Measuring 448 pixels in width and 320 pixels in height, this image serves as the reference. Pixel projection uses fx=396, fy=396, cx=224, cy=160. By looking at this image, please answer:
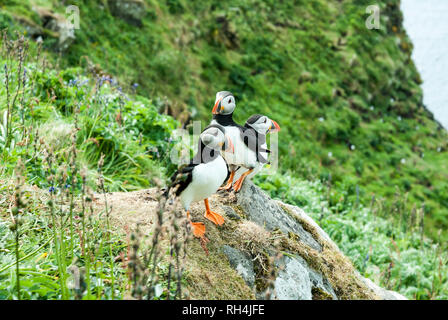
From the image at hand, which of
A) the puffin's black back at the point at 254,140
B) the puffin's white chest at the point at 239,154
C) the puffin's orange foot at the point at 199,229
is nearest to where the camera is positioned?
the puffin's orange foot at the point at 199,229

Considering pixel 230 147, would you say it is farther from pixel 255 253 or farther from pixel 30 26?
pixel 30 26

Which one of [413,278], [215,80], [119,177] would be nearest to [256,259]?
[119,177]

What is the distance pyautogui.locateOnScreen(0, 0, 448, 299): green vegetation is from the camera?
3082 millimetres

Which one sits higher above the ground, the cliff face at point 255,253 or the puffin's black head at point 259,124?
the puffin's black head at point 259,124

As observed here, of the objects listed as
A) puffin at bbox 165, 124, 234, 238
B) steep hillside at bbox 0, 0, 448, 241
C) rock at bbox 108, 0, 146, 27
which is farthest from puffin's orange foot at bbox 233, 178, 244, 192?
rock at bbox 108, 0, 146, 27

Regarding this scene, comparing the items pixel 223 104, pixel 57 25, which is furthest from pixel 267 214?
pixel 57 25

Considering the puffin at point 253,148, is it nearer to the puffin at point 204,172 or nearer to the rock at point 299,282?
the puffin at point 204,172

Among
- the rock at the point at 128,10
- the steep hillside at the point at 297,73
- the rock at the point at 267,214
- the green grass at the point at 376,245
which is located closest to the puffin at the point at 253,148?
the rock at the point at 267,214

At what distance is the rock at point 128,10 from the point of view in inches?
542

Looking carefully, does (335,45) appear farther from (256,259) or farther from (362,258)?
(256,259)

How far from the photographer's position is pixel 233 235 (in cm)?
310

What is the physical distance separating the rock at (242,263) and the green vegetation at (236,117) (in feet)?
2.63

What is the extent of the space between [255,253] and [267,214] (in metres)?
0.61

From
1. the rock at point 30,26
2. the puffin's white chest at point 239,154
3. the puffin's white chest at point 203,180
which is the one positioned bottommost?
the puffin's white chest at point 203,180
